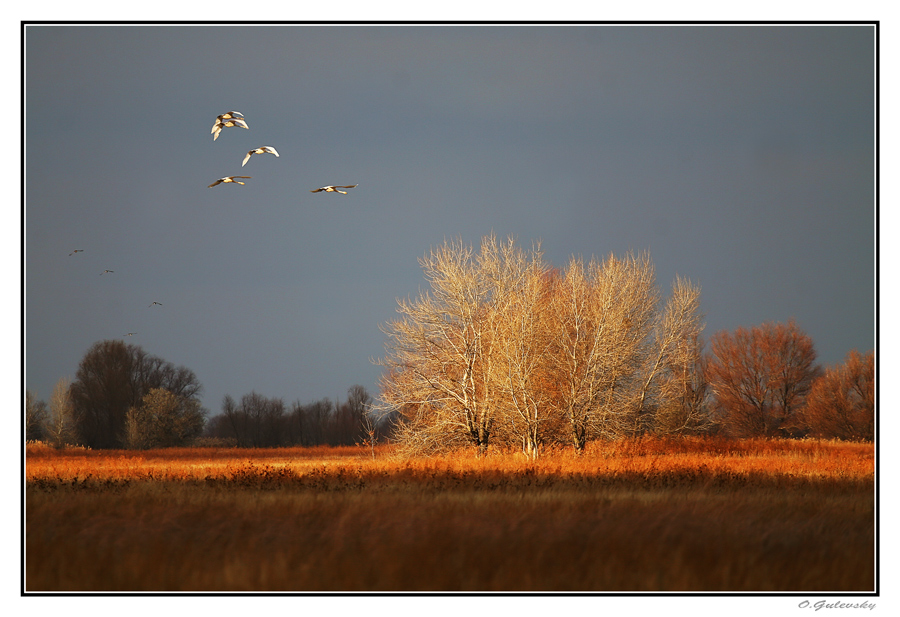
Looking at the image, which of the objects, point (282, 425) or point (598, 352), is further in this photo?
point (282, 425)

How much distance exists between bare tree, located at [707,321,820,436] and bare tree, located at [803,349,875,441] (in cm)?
319

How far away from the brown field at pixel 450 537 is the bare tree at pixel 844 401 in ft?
123

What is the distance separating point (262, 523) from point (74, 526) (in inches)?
111

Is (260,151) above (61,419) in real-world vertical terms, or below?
above

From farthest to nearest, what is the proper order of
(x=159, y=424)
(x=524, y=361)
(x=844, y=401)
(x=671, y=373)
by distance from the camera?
(x=159, y=424)
(x=844, y=401)
(x=671, y=373)
(x=524, y=361)

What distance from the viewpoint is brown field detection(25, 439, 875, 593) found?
7.77 metres

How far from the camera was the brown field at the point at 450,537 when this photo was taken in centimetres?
777

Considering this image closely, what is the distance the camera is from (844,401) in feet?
156

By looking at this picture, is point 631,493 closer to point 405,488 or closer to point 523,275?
point 405,488

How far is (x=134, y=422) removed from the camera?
51.3 metres

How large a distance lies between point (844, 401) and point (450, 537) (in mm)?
47968

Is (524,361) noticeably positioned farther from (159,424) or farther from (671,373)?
(159,424)

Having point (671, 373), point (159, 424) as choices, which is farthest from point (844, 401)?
point (159, 424)
